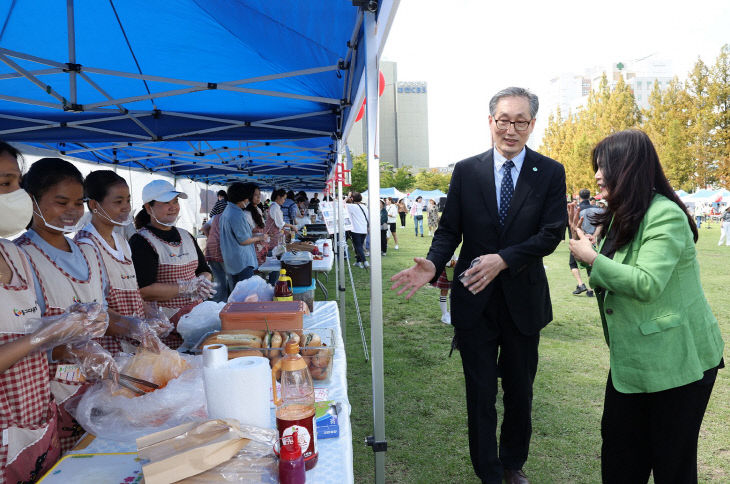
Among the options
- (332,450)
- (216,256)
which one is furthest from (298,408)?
(216,256)

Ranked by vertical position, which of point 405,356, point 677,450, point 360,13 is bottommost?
point 405,356

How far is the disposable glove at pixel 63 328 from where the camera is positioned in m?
1.29

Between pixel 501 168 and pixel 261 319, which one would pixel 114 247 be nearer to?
pixel 261 319

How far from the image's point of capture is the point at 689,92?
25953 millimetres

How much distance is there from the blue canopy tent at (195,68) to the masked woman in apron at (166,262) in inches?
36.6

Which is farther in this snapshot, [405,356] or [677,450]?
[405,356]

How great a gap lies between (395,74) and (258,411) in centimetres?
10346

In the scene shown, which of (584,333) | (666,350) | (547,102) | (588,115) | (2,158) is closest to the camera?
(2,158)

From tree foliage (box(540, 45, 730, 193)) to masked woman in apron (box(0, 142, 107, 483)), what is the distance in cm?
2603

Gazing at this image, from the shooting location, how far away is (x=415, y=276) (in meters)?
2.12

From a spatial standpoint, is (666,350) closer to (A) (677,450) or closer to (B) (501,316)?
(A) (677,450)

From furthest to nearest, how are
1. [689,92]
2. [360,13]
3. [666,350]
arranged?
[689,92] < [360,13] < [666,350]

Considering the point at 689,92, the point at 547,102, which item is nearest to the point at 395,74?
the point at 547,102

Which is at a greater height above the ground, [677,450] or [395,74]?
[395,74]
